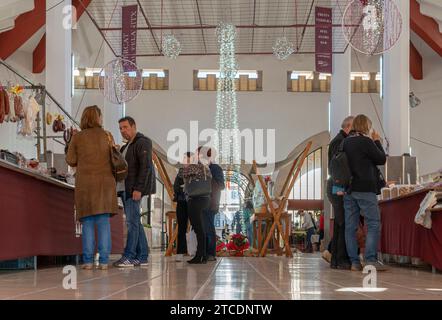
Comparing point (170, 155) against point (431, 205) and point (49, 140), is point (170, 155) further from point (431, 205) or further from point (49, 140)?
point (431, 205)

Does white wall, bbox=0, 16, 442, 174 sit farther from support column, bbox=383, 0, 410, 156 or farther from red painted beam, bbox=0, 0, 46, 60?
support column, bbox=383, 0, 410, 156

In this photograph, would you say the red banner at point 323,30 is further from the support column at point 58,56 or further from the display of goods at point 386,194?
the display of goods at point 386,194

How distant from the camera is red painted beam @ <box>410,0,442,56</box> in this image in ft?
61.0

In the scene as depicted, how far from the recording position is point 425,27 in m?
18.9

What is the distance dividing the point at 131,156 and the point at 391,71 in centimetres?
711

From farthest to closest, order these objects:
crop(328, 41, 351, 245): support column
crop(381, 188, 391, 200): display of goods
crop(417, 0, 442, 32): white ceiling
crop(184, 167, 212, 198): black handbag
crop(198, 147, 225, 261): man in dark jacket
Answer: crop(417, 0, 442, 32): white ceiling → crop(328, 41, 351, 245): support column → crop(381, 188, 391, 200): display of goods → crop(198, 147, 225, 261): man in dark jacket → crop(184, 167, 212, 198): black handbag

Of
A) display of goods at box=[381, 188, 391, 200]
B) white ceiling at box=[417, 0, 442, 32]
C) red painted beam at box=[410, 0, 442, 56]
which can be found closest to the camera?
display of goods at box=[381, 188, 391, 200]

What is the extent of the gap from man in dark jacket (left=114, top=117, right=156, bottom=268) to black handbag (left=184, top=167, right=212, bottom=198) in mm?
663

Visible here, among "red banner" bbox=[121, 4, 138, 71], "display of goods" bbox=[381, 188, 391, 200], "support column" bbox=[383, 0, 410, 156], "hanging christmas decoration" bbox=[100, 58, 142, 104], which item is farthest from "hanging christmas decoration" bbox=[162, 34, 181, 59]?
"display of goods" bbox=[381, 188, 391, 200]

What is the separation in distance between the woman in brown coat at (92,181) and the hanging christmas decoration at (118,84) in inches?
339

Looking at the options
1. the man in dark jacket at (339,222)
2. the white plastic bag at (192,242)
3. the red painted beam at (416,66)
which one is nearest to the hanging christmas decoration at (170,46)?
the white plastic bag at (192,242)

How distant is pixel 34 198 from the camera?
577 centimetres

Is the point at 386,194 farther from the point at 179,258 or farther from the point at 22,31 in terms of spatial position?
the point at 22,31
